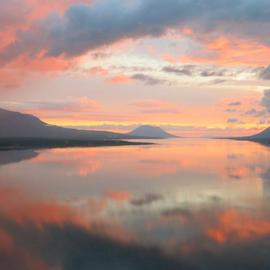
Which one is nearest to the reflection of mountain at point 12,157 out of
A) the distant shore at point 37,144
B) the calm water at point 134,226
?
the calm water at point 134,226

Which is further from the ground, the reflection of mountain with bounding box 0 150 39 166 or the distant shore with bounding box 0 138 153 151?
the distant shore with bounding box 0 138 153 151

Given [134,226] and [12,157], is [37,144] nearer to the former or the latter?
[12,157]

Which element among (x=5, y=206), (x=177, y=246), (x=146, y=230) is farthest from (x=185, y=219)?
(x=5, y=206)

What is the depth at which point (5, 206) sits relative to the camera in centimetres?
1991

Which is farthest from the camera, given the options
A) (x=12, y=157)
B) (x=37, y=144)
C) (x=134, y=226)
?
(x=37, y=144)

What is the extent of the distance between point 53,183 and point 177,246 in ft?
59.3

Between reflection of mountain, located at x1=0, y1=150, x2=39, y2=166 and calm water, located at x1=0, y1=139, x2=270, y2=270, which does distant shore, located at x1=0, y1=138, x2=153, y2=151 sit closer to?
reflection of mountain, located at x1=0, y1=150, x2=39, y2=166

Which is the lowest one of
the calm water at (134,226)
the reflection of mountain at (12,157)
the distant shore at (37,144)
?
the calm water at (134,226)

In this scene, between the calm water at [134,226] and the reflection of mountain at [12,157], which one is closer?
the calm water at [134,226]

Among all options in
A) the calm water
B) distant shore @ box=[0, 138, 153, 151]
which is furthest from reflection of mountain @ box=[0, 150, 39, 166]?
distant shore @ box=[0, 138, 153, 151]

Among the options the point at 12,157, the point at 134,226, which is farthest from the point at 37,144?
the point at 134,226

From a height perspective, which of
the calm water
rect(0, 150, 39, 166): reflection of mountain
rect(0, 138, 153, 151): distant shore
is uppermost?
rect(0, 138, 153, 151): distant shore

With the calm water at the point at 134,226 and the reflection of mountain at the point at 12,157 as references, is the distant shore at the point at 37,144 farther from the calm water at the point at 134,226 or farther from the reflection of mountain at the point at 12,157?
the calm water at the point at 134,226

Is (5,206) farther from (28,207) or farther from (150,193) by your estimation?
(150,193)
